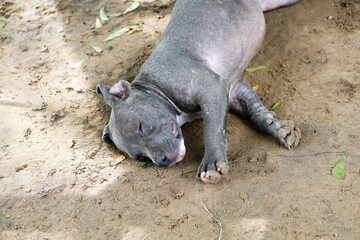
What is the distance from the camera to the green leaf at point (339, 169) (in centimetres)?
314

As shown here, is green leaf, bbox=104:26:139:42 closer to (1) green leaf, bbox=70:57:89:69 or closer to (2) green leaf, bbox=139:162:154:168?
(1) green leaf, bbox=70:57:89:69

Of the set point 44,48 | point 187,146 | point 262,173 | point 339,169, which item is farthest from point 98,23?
point 339,169

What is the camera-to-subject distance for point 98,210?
3.43m

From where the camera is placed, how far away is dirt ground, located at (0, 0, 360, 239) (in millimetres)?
3055

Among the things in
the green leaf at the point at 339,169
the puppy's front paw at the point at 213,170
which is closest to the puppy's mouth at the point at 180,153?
the puppy's front paw at the point at 213,170

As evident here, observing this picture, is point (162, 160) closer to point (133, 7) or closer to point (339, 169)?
point (339, 169)

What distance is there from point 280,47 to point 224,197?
2.56m

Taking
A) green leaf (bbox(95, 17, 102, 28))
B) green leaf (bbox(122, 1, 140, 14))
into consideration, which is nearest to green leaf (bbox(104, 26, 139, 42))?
green leaf (bbox(95, 17, 102, 28))

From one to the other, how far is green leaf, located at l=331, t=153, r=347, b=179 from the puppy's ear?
2.11 m

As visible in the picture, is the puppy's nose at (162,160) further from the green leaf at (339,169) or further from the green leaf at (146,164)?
the green leaf at (339,169)

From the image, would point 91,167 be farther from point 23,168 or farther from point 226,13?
point 226,13

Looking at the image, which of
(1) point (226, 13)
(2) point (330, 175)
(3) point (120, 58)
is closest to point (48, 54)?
(3) point (120, 58)

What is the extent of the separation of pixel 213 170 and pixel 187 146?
76 cm

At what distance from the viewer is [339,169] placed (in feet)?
10.5
